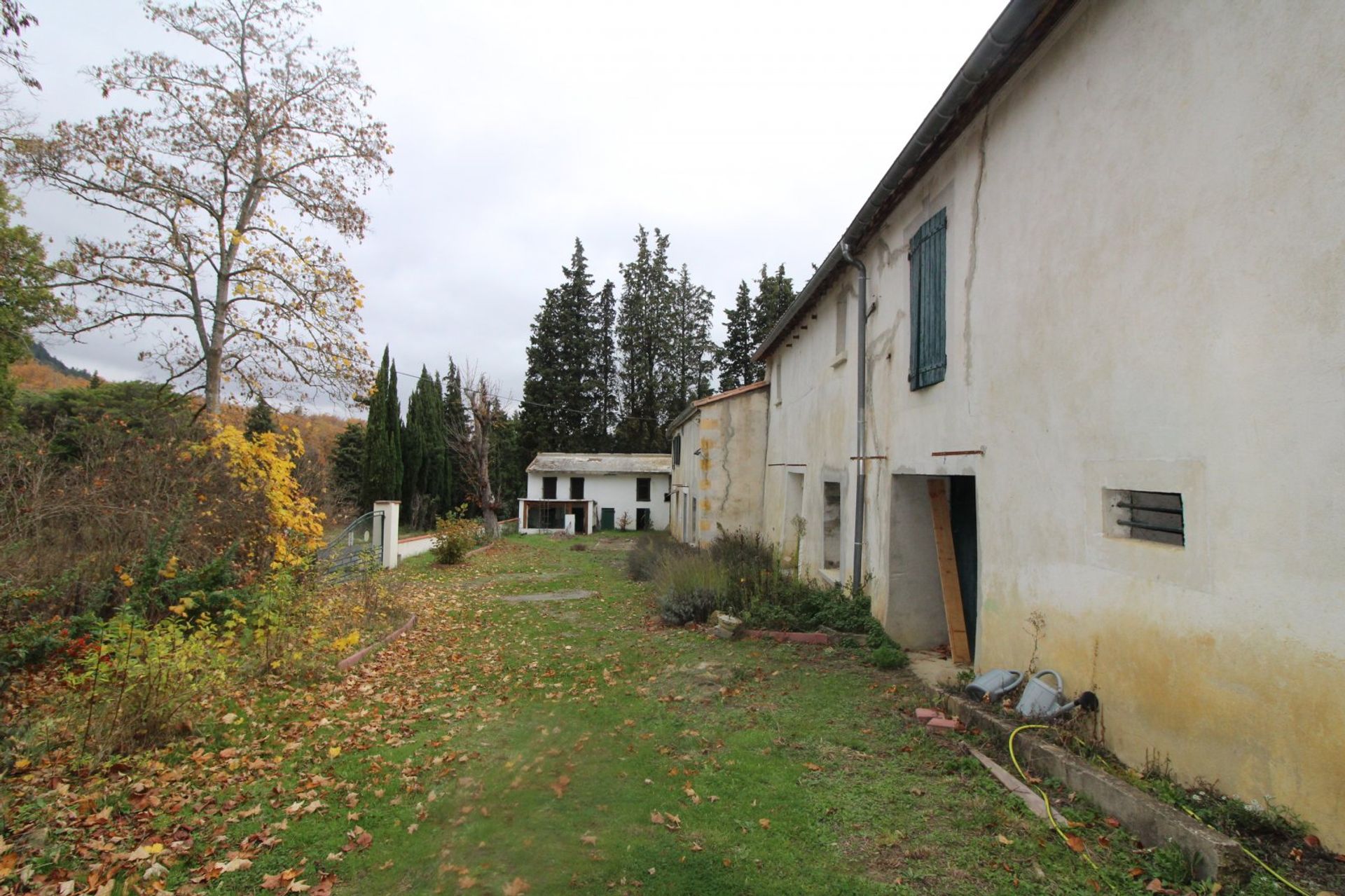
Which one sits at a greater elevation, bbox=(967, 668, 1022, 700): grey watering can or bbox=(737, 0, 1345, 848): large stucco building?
bbox=(737, 0, 1345, 848): large stucco building

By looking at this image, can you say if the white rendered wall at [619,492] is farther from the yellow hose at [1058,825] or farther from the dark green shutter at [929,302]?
the yellow hose at [1058,825]

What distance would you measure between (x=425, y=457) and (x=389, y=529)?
22530 millimetres

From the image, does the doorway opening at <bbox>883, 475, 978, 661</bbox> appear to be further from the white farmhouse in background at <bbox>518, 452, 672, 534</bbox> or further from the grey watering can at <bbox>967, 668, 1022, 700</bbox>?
the white farmhouse in background at <bbox>518, 452, 672, 534</bbox>

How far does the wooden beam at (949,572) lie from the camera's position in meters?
6.73

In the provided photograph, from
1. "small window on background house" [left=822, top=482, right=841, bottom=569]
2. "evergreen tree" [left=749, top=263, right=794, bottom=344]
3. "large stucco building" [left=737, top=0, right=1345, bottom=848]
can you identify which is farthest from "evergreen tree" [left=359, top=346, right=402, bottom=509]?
"large stucco building" [left=737, top=0, right=1345, bottom=848]

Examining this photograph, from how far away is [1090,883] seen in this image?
2900 millimetres

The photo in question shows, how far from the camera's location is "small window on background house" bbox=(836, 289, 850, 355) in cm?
974

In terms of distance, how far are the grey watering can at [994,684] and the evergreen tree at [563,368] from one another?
37710 mm

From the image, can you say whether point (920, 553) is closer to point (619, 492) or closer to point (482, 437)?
point (482, 437)

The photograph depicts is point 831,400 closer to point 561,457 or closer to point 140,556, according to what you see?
point 140,556

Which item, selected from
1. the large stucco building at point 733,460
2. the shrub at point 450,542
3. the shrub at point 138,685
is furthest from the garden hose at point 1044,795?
the shrub at point 450,542

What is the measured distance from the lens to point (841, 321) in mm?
9891

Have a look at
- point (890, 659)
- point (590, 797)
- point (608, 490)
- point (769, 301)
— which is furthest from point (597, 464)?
point (590, 797)

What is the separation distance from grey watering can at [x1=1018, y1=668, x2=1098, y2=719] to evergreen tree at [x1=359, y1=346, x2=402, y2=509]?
34110 mm
